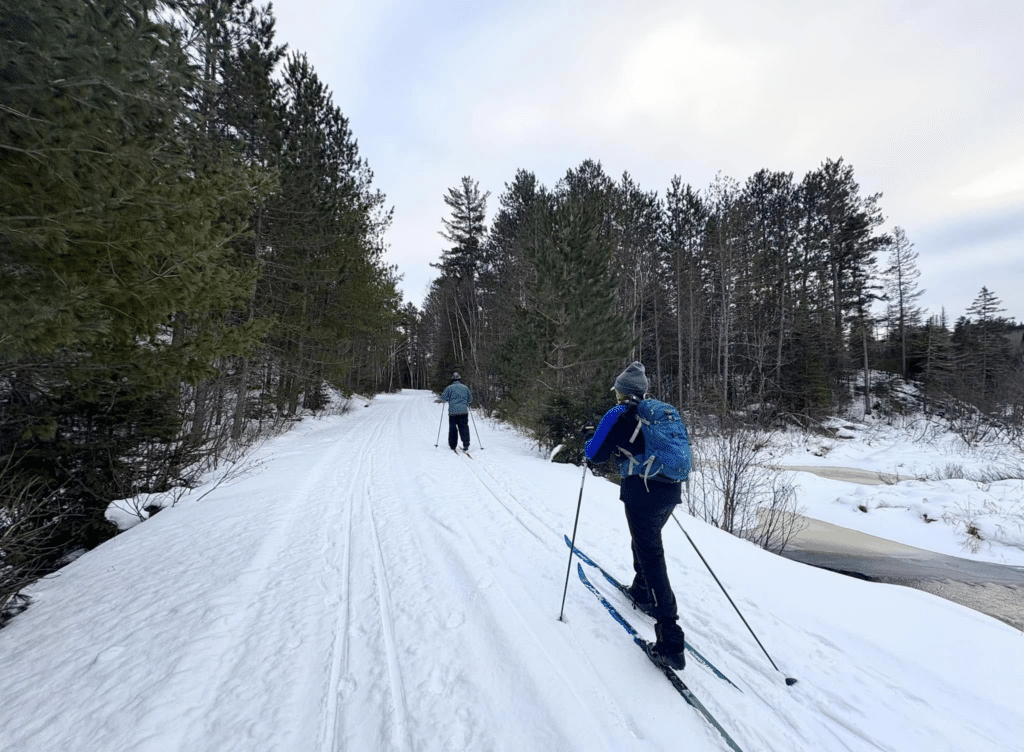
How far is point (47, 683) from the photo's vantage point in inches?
102

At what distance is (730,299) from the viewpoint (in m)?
21.6

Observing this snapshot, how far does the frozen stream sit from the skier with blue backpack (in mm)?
4204

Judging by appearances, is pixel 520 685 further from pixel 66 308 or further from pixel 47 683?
pixel 66 308

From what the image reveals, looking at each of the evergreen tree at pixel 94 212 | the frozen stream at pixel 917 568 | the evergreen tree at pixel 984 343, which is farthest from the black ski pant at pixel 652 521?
the evergreen tree at pixel 984 343

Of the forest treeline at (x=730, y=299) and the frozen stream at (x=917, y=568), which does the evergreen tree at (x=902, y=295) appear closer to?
the forest treeline at (x=730, y=299)

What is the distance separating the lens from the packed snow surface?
7.34 feet

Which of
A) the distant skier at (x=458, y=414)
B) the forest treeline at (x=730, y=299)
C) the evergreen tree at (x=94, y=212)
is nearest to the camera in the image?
the evergreen tree at (x=94, y=212)

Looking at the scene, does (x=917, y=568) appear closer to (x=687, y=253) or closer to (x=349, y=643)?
(x=349, y=643)

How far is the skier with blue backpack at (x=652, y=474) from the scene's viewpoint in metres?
2.76

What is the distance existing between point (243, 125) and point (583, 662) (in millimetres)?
13558

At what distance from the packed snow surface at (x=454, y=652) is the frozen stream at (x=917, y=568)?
1.64m

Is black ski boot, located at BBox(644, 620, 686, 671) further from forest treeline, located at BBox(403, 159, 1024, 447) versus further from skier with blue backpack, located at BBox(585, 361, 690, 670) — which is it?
forest treeline, located at BBox(403, 159, 1024, 447)

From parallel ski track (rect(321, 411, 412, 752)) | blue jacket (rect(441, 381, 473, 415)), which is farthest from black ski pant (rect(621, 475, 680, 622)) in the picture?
blue jacket (rect(441, 381, 473, 415))

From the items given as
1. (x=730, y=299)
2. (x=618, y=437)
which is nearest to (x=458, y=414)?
(x=618, y=437)
